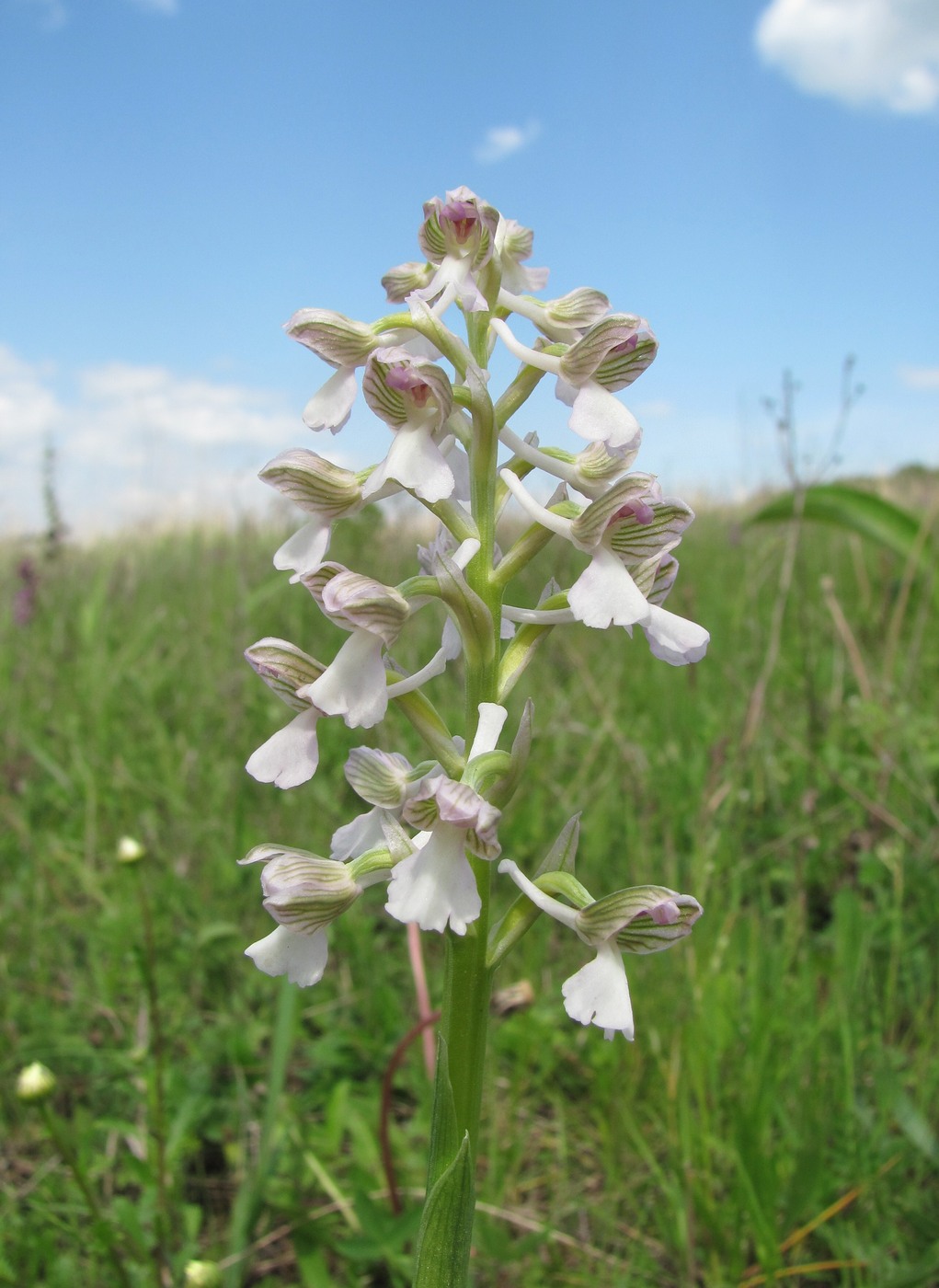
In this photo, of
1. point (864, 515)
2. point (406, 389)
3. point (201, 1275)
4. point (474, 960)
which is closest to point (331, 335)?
point (406, 389)

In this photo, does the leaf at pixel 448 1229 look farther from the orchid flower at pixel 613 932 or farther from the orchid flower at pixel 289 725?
the orchid flower at pixel 289 725

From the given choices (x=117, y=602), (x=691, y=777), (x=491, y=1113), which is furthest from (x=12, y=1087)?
(x=117, y=602)

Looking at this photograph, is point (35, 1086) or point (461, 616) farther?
point (35, 1086)

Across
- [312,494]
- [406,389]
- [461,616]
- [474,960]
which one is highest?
[406,389]

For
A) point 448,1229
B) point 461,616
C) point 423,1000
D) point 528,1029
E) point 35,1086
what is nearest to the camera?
point 448,1229

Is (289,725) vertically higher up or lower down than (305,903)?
higher up

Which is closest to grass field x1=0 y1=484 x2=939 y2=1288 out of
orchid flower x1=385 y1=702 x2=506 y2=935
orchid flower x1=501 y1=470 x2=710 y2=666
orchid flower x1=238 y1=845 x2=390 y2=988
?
orchid flower x1=238 y1=845 x2=390 y2=988

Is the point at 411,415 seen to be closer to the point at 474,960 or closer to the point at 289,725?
the point at 289,725
